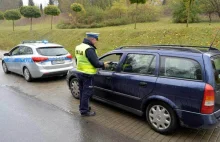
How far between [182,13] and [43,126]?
18651mm

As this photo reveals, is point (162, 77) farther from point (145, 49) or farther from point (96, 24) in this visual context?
point (96, 24)

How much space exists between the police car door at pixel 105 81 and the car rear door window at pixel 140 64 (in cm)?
34

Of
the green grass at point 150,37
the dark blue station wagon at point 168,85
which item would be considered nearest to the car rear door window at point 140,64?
the dark blue station wagon at point 168,85

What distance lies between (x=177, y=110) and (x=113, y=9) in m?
24.6

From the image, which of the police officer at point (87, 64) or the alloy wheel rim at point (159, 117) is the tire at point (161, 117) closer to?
the alloy wheel rim at point (159, 117)

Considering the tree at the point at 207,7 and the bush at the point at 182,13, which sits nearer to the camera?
the tree at the point at 207,7

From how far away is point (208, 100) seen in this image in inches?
121

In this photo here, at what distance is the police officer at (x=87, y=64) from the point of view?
4.05 metres

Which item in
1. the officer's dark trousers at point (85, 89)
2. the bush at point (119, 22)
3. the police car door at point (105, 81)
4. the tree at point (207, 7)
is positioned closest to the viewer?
the officer's dark trousers at point (85, 89)

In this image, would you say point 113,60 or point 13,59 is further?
point 13,59

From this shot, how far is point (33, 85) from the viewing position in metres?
7.02

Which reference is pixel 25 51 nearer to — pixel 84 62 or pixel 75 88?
pixel 75 88

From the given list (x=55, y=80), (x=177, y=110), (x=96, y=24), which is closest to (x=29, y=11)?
(x=96, y=24)

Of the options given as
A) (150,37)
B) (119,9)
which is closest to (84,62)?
(150,37)
